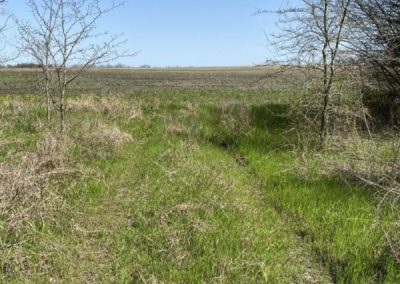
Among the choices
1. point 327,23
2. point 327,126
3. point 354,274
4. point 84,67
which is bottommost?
point 354,274

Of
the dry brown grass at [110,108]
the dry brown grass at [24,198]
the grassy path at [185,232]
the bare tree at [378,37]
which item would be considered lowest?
the grassy path at [185,232]

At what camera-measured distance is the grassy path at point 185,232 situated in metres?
3.96

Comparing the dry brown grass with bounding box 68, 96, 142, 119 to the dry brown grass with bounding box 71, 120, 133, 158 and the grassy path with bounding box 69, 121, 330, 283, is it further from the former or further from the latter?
the grassy path with bounding box 69, 121, 330, 283

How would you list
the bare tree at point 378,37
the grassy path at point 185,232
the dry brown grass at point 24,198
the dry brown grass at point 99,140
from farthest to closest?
the bare tree at point 378,37 → the dry brown grass at point 99,140 → the dry brown grass at point 24,198 → the grassy path at point 185,232

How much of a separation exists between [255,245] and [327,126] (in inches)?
225

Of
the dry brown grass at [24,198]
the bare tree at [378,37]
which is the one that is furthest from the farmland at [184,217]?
the bare tree at [378,37]

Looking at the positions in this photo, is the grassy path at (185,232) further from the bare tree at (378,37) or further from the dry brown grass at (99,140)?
the bare tree at (378,37)

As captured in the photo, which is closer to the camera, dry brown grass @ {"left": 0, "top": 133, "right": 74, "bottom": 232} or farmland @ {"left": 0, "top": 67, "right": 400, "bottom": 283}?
farmland @ {"left": 0, "top": 67, "right": 400, "bottom": 283}

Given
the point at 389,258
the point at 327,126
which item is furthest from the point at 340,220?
the point at 327,126

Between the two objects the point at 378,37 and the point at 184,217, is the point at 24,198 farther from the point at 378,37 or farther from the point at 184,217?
the point at 378,37

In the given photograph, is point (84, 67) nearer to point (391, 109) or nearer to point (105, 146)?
point (105, 146)

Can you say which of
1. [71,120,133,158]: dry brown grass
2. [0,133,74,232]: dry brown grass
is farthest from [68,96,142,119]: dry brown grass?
[0,133,74,232]: dry brown grass

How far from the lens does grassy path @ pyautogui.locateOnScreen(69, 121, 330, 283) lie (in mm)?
3961

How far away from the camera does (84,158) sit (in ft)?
25.4
